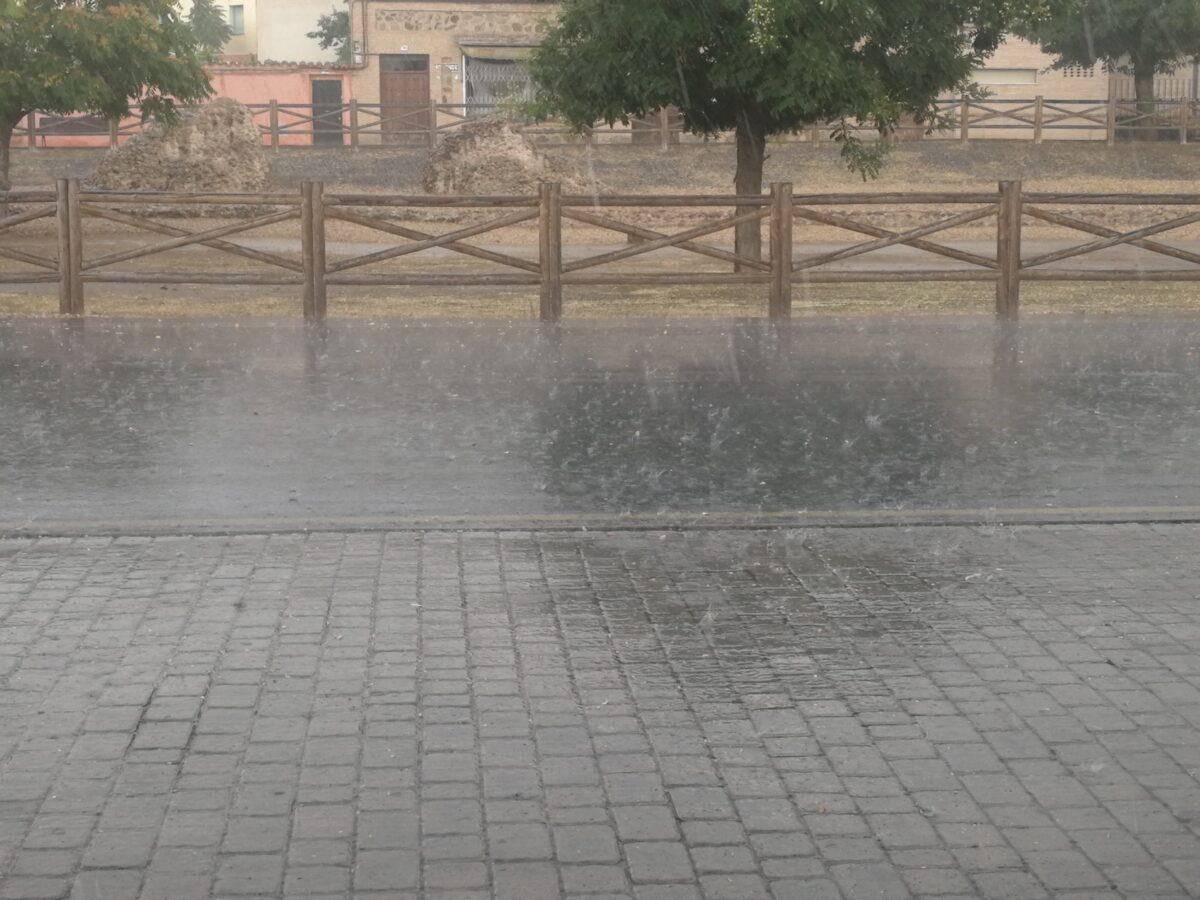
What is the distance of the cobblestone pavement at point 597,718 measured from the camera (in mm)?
4461

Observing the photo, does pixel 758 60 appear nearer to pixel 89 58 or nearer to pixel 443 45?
pixel 89 58

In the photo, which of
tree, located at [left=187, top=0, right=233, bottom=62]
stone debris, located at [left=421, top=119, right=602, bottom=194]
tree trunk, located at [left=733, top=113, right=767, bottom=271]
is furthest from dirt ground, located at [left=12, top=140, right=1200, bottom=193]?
tree, located at [left=187, top=0, right=233, bottom=62]

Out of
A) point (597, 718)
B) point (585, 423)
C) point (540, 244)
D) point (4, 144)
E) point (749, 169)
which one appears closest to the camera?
point (597, 718)

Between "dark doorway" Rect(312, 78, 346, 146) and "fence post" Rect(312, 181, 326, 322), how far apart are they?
28.4m

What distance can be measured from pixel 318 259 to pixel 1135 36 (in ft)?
112

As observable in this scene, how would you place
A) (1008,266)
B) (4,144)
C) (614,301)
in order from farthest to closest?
(4,144) < (614,301) < (1008,266)

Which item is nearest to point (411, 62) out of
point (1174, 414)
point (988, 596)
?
point (1174, 414)

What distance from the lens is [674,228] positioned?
34656mm

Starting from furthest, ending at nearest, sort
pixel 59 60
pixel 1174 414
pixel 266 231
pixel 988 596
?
pixel 266 231, pixel 59 60, pixel 1174 414, pixel 988 596

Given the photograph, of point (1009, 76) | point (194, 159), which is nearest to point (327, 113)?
point (194, 159)

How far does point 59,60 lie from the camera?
Result: 1105 inches

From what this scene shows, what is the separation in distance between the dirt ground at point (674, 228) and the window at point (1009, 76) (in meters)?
7.99

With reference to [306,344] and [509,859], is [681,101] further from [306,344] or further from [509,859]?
[509,859]

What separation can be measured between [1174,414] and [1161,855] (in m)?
7.85
